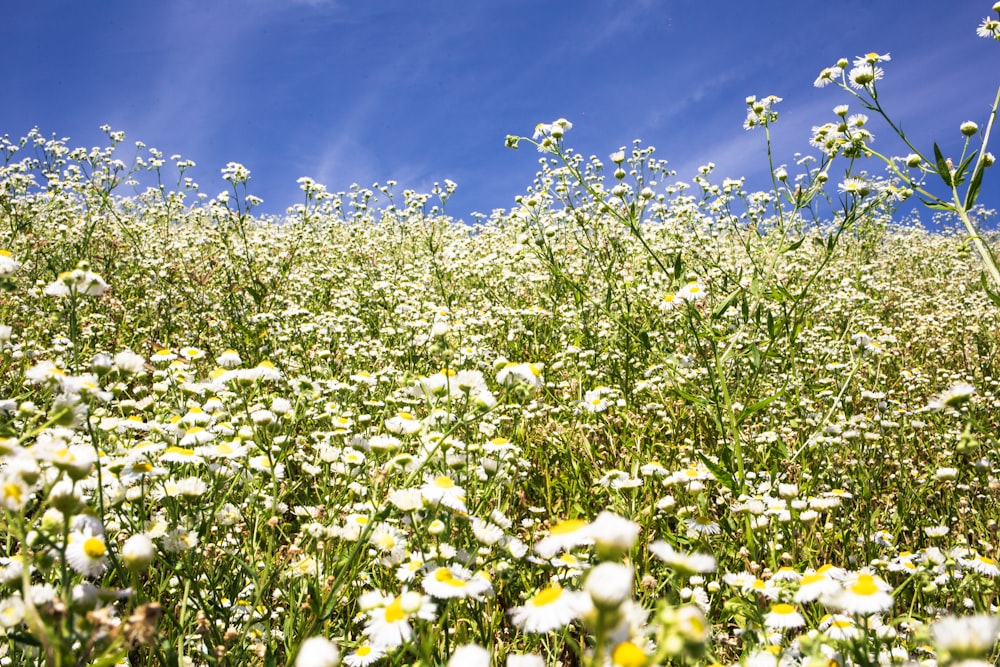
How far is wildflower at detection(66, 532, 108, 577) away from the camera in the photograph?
114 centimetres

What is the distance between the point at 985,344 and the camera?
489 cm

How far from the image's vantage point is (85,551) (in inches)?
45.5

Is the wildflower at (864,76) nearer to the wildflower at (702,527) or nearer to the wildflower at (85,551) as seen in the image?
the wildflower at (702,527)

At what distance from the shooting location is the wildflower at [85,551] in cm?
114

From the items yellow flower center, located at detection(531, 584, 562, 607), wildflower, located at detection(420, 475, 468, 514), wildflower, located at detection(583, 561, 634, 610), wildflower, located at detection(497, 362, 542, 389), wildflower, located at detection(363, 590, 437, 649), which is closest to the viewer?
wildflower, located at detection(583, 561, 634, 610)

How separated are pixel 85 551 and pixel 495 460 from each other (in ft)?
3.48

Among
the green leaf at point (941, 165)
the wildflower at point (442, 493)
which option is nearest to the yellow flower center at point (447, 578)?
the wildflower at point (442, 493)

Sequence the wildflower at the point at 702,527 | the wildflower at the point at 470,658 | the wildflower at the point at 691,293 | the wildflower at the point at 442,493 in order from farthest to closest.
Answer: the wildflower at the point at 691,293
the wildflower at the point at 702,527
the wildflower at the point at 442,493
the wildflower at the point at 470,658

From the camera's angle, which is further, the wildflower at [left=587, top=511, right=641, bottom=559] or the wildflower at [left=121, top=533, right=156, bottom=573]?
the wildflower at [left=121, top=533, right=156, bottom=573]

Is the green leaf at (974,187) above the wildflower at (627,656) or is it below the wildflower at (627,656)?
above

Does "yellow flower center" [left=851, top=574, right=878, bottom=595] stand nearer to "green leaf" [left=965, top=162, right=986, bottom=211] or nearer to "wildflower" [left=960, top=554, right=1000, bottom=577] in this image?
"wildflower" [left=960, top=554, right=1000, bottom=577]

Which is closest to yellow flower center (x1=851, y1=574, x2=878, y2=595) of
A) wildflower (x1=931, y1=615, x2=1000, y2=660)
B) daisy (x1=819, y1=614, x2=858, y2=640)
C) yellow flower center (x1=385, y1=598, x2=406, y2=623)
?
daisy (x1=819, y1=614, x2=858, y2=640)

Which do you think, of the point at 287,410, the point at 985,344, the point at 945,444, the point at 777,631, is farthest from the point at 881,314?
the point at 287,410

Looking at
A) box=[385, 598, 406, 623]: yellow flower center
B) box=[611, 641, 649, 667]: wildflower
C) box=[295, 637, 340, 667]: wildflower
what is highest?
box=[385, 598, 406, 623]: yellow flower center
